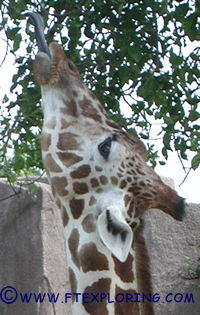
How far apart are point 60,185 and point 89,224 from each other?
145 mm

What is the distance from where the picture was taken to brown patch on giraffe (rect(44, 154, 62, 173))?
2430 millimetres

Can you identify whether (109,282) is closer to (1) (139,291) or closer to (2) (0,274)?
(1) (139,291)

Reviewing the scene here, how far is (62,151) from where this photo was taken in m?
2.45

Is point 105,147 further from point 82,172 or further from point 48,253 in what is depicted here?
point 48,253

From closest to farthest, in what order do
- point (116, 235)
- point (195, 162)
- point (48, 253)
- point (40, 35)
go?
point (116, 235), point (40, 35), point (195, 162), point (48, 253)

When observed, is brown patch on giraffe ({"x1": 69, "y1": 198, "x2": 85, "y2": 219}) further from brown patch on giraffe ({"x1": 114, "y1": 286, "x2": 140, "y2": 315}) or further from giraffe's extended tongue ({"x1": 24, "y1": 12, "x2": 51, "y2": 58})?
giraffe's extended tongue ({"x1": 24, "y1": 12, "x2": 51, "y2": 58})

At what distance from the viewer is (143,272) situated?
2451 mm

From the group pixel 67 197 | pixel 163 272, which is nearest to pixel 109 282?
pixel 67 197

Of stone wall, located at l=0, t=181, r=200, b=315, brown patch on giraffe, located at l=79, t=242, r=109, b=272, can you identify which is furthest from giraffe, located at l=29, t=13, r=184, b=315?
stone wall, located at l=0, t=181, r=200, b=315

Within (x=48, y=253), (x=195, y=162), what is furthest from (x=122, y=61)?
(x=48, y=253)

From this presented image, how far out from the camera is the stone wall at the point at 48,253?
636 centimetres

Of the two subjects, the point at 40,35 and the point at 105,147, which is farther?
the point at 40,35

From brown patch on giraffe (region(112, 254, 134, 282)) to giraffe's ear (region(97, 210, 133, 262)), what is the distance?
0.14 m

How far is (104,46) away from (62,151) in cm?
153
